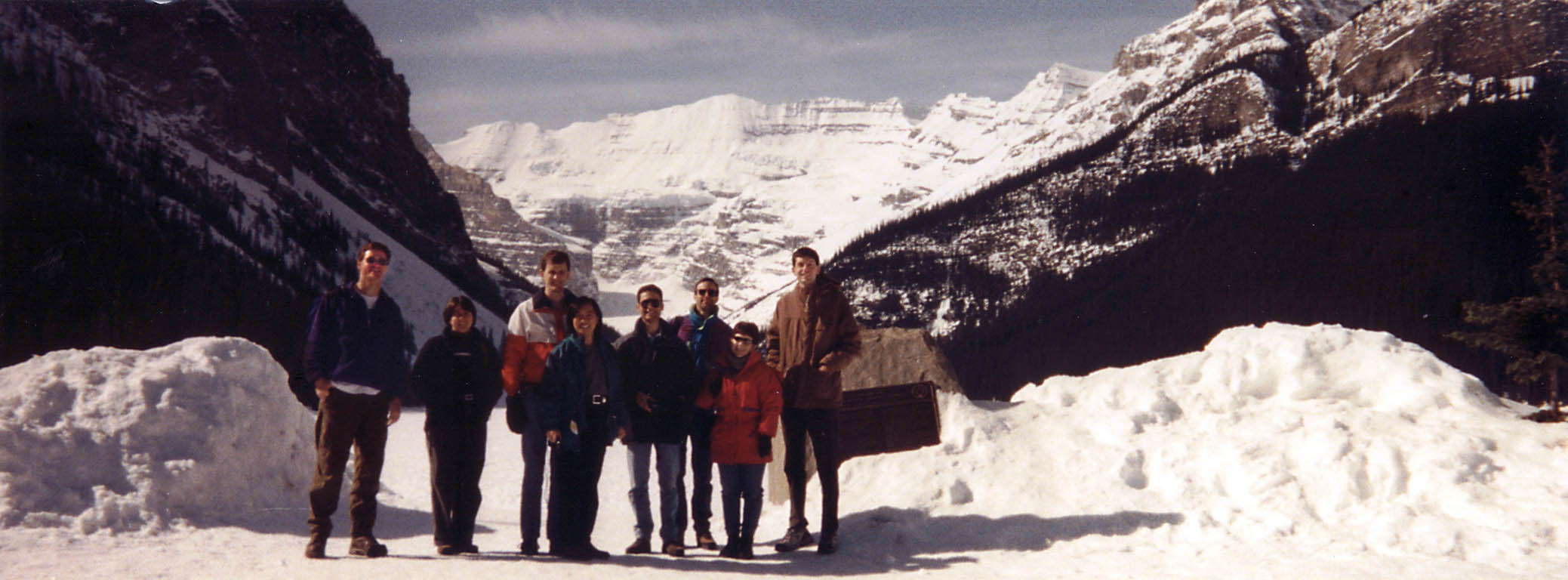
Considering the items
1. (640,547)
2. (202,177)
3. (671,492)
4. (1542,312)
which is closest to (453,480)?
(640,547)

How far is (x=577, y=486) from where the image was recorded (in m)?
7.89

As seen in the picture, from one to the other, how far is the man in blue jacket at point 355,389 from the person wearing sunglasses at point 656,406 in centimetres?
178

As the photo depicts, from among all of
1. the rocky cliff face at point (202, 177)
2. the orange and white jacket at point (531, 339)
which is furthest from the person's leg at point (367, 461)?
the rocky cliff face at point (202, 177)

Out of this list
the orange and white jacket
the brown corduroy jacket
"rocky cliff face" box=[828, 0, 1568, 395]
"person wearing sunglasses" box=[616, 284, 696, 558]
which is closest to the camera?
the orange and white jacket

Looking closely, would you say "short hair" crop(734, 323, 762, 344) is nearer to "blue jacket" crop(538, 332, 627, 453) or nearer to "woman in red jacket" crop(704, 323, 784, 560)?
"woman in red jacket" crop(704, 323, 784, 560)

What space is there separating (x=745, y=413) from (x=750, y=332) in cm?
69

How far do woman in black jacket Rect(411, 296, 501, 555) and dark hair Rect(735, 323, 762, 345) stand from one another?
203 cm

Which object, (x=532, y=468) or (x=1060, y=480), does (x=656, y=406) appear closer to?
(x=532, y=468)

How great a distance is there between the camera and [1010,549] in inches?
322

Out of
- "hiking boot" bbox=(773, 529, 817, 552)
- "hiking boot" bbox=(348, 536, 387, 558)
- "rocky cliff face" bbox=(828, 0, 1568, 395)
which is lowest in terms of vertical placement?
"hiking boot" bbox=(773, 529, 817, 552)

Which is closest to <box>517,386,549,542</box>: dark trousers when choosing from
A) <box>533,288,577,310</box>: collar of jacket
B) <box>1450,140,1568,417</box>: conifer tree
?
<box>533,288,577,310</box>: collar of jacket

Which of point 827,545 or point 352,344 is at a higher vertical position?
point 352,344

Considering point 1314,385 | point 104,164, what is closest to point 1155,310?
point 1314,385

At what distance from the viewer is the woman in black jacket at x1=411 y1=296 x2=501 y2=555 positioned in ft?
25.3
